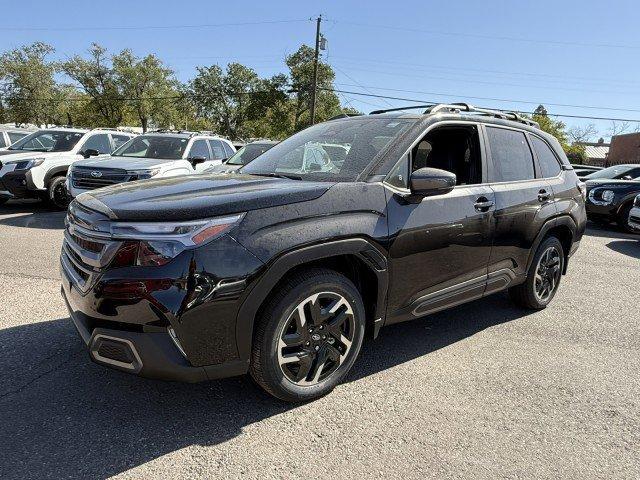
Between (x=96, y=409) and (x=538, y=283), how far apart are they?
4062 millimetres

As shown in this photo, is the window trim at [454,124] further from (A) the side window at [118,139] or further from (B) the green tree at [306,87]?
(B) the green tree at [306,87]

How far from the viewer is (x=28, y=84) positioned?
48.6 m

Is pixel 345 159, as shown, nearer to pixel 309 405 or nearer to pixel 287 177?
pixel 287 177

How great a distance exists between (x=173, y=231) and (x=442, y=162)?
261cm

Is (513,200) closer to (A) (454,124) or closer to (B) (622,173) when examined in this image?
(A) (454,124)

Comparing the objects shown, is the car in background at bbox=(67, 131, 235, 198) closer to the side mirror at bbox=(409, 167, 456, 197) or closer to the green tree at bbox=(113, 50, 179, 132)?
the side mirror at bbox=(409, 167, 456, 197)

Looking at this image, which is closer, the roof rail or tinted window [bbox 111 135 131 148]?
the roof rail

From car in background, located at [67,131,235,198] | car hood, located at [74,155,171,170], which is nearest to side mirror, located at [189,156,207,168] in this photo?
car in background, located at [67,131,235,198]

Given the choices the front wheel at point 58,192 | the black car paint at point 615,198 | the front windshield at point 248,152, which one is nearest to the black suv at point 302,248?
the front windshield at point 248,152

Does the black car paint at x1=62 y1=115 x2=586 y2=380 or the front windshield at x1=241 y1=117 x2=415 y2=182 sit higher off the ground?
the front windshield at x1=241 y1=117 x2=415 y2=182

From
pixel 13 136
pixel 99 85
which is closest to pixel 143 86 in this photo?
pixel 99 85

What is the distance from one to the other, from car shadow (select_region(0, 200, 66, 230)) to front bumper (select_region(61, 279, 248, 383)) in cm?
682

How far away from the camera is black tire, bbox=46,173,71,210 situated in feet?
32.7

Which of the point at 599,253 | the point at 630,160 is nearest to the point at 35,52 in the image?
the point at 599,253
